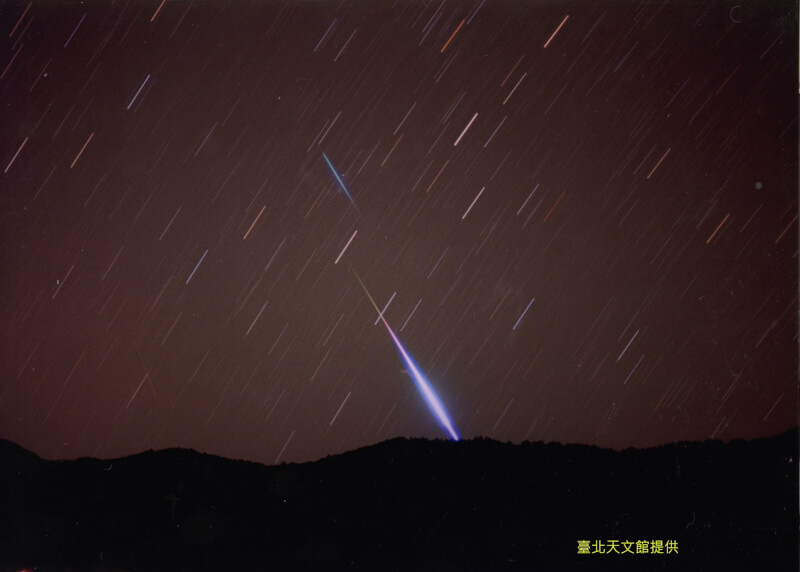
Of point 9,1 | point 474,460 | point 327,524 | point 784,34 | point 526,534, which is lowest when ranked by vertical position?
point 327,524

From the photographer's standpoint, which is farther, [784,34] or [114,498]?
[114,498]

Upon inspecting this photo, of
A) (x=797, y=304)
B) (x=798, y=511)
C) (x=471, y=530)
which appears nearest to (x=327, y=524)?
(x=471, y=530)

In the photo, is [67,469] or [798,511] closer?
[798,511]

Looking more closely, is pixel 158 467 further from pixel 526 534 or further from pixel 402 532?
pixel 526 534

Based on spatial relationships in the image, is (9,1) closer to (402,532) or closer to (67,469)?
(67,469)

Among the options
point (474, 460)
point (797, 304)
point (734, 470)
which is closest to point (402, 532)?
point (474, 460)

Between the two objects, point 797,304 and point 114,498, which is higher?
point 797,304
